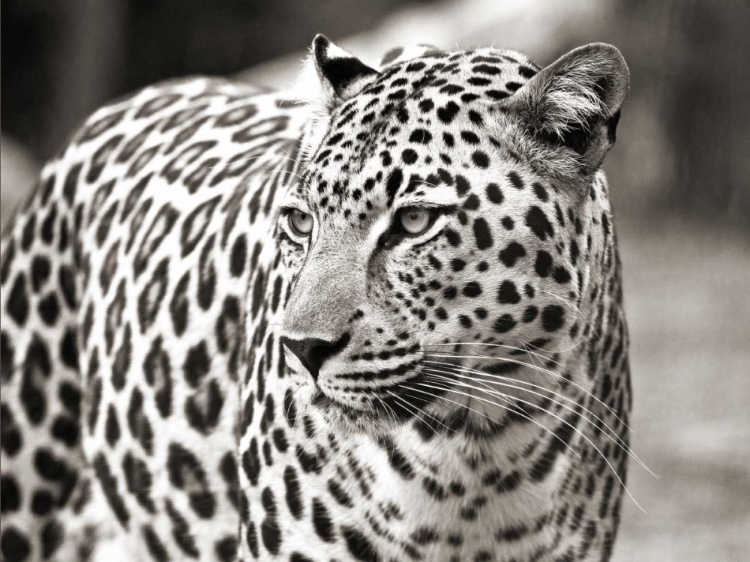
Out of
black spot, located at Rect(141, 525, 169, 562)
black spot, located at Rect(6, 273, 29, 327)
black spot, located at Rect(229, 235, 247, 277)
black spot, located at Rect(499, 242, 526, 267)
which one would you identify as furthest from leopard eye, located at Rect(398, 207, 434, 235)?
black spot, located at Rect(6, 273, 29, 327)

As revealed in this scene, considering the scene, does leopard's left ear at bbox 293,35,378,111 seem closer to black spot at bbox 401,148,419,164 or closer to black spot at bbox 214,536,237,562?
black spot at bbox 401,148,419,164

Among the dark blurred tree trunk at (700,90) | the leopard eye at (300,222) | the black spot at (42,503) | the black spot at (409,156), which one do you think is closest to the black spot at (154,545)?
the black spot at (42,503)

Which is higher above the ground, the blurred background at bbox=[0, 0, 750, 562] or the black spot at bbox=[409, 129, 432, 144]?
the black spot at bbox=[409, 129, 432, 144]

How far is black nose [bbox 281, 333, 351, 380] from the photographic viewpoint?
3.76 meters

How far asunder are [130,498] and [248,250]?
1.34 meters

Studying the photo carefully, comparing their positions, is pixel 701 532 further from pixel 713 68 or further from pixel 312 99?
pixel 713 68

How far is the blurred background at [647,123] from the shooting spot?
9.68 meters

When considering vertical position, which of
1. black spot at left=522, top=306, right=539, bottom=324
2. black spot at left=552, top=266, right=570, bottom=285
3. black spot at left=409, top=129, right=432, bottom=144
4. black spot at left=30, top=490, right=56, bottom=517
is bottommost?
black spot at left=30, top=490, right=56, bottom=517

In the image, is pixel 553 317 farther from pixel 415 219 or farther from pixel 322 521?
pixel 322 521

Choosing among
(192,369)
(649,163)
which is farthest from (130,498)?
(649,163)

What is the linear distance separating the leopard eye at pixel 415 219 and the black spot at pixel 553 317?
478 millimetres

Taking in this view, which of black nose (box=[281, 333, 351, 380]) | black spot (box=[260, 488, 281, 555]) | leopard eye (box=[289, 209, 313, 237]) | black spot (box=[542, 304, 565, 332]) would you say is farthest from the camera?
black spot (box=[260, 488, 281, 555])

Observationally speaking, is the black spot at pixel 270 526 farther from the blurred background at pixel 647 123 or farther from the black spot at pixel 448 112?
the blurred background at pixel 647 123

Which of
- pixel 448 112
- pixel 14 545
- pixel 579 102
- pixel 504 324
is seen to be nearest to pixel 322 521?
pixel 504 324
